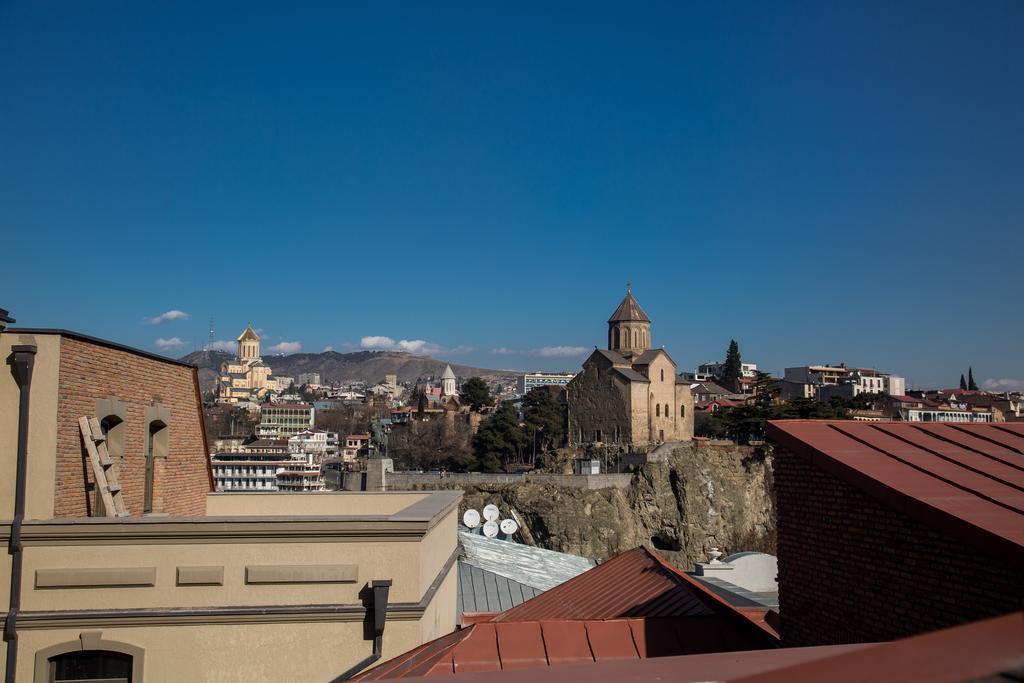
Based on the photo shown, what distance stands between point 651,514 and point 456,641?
45.7 meters

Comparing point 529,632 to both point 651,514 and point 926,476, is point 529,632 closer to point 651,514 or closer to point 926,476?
point 926,476

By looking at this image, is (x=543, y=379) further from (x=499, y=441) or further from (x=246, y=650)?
(x=246, y=650)

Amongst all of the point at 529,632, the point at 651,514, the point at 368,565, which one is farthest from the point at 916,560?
the point at 651,514

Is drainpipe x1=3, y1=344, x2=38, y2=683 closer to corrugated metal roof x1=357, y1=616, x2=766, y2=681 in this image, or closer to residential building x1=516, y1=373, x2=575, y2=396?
corrugated metal roof x1=357, y1=616, x2=766, y2=681

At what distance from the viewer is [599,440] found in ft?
197

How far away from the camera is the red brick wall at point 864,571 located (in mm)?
4301

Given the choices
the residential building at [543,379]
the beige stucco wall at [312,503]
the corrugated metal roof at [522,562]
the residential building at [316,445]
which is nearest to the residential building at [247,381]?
the residential building at [543,379]

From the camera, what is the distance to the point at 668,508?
50.4 meters

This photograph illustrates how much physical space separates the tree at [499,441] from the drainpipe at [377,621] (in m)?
53.3

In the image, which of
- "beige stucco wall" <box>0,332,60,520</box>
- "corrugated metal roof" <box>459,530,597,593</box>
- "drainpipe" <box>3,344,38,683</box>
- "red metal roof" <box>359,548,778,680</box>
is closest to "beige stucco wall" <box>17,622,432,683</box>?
"drainpipe" <box>3,344,38,683</box>

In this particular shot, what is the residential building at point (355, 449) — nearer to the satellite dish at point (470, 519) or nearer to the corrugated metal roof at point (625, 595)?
the satellite dish at point (470, 519)

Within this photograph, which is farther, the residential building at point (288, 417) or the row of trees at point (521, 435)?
the residential building at point (288, 417)

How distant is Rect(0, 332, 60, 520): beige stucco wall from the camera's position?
607 cm

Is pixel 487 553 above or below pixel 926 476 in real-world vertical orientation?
below
